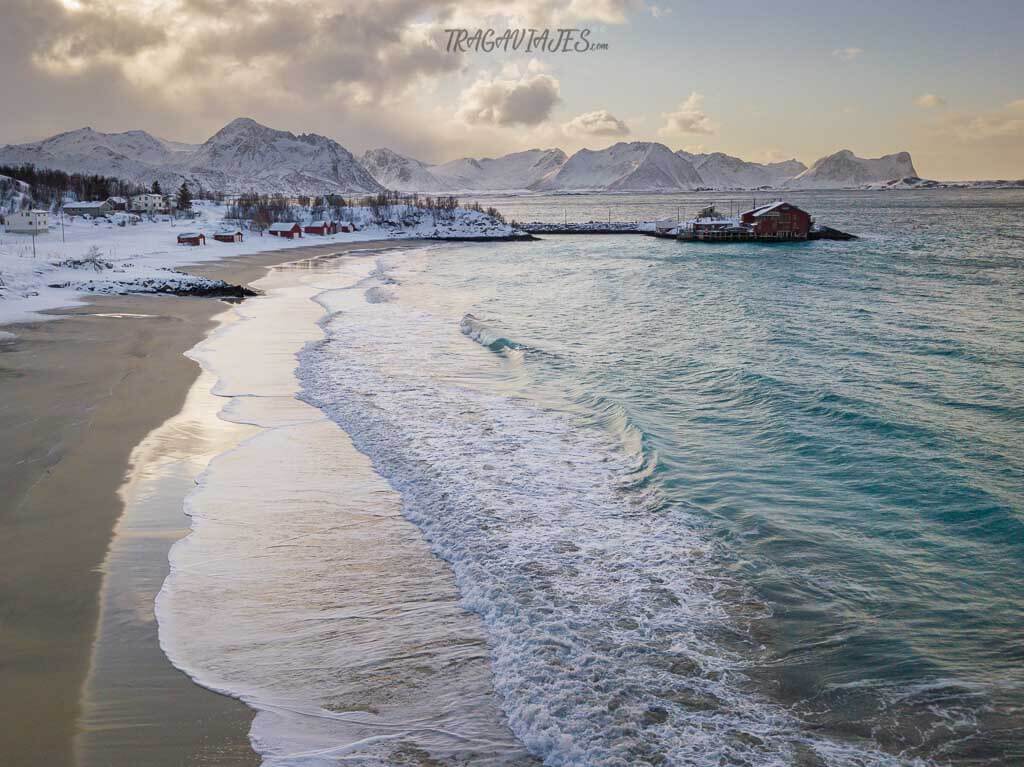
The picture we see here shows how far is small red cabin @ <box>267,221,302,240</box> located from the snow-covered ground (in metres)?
1.31

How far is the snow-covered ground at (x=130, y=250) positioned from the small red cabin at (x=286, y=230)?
1311mm

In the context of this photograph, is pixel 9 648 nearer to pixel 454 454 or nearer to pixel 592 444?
pixel 454 454

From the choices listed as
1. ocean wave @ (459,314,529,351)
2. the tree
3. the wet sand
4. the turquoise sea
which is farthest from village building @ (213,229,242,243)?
the turquoise sea

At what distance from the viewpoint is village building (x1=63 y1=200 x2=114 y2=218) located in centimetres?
10062

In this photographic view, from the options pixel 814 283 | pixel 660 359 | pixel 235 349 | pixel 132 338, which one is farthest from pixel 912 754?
pixel 814 283

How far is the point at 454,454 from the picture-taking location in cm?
1339

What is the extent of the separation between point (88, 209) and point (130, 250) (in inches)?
1812

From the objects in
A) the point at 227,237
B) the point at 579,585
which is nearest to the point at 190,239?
the point at 227,237

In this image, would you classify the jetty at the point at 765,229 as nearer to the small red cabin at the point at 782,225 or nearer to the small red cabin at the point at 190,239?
the small red cabin at the point at 782,225

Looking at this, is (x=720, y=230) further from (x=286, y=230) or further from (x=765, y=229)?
(x=286, y=230)

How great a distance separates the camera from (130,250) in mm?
66188

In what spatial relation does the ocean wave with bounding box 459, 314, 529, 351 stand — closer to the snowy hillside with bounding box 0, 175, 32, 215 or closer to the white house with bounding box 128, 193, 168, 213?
the snowy hillside with bounding box 0, 175, 32, 215

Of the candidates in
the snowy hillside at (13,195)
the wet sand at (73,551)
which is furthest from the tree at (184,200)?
the wet sand at (73,551)

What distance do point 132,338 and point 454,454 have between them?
53.8 feet
